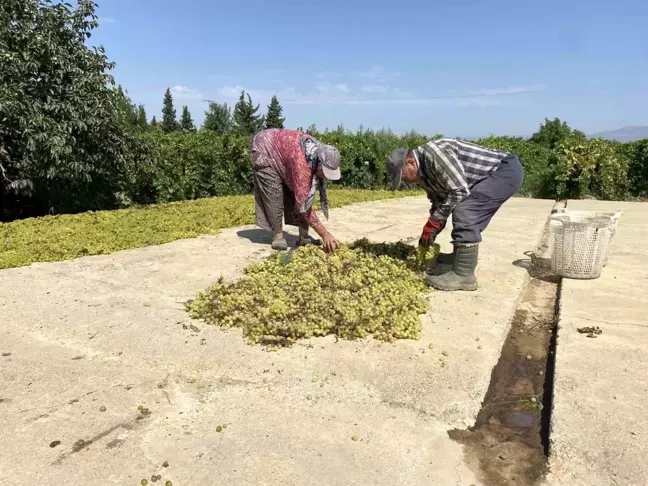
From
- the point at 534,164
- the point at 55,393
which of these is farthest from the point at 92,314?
the point at 534,164

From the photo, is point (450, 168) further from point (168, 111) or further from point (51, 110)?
point (168, 111)

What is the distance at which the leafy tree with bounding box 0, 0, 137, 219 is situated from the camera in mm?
7906

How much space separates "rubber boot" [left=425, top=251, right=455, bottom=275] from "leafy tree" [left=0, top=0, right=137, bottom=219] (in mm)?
6109

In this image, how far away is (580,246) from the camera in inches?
192

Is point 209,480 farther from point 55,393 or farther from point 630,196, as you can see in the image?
point 630,196

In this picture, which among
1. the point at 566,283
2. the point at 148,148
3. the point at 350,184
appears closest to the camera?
the point at 566,283

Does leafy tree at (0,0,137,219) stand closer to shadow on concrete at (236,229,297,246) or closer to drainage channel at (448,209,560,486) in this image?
shadow on concrete at (236,229,297,246)

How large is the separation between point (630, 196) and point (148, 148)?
38.0ft

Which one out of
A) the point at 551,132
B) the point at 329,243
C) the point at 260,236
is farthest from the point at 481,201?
the point at 551,132

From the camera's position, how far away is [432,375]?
306 cm

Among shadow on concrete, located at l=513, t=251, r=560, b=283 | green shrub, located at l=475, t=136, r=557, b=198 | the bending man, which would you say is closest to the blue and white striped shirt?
the bending man

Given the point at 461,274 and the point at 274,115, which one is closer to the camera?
the point at 461,274

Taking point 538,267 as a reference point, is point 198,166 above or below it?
above

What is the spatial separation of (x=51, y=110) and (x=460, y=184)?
7070 millimetres
